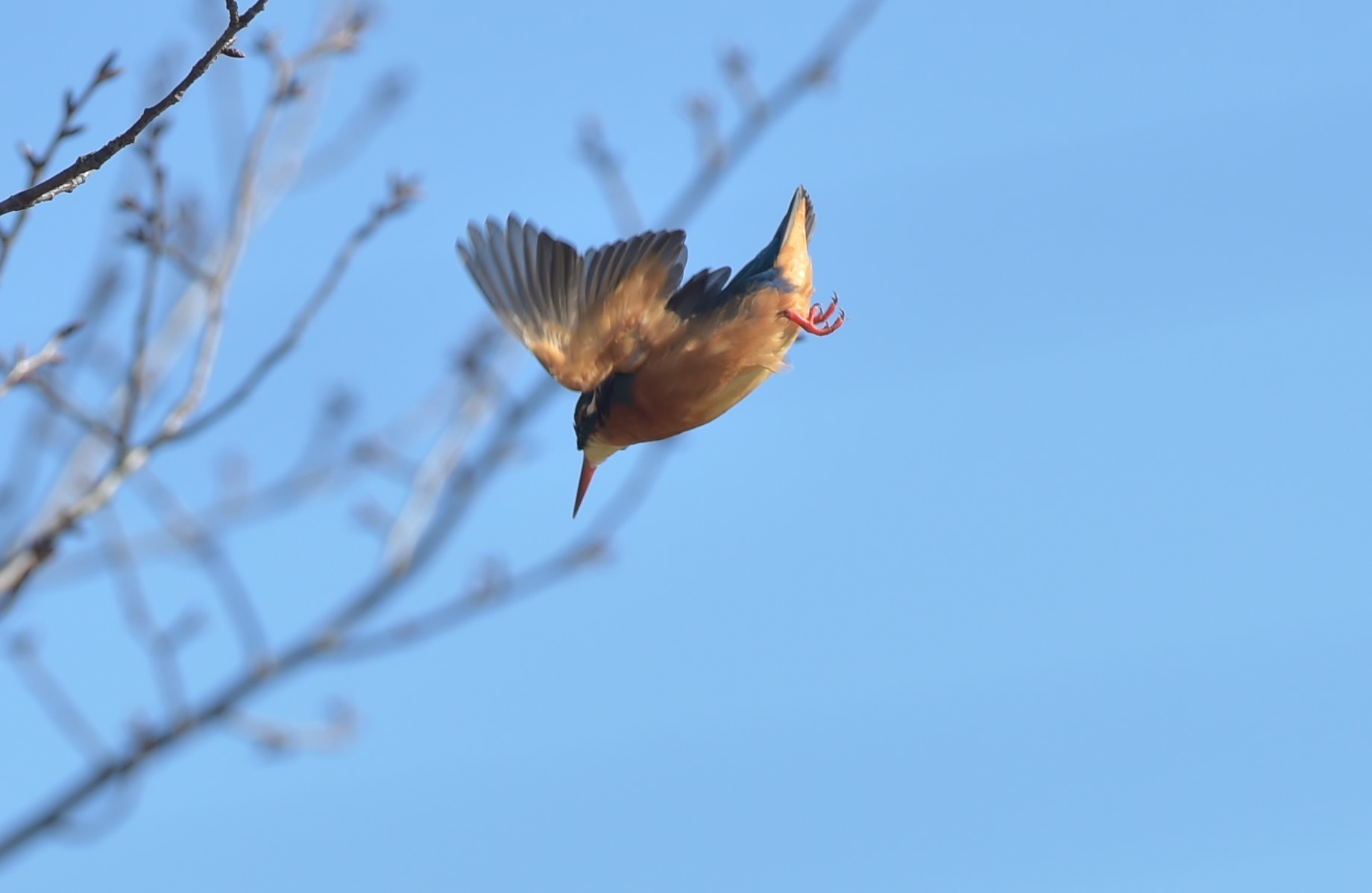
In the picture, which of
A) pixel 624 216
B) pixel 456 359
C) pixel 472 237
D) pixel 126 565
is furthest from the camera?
pixel 456 359

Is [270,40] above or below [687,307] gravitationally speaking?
above

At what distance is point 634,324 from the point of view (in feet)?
13.2

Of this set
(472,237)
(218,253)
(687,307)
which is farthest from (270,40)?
(687,307)

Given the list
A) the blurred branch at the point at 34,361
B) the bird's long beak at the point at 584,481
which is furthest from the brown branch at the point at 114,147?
the bird's long beak at the point at 584,481

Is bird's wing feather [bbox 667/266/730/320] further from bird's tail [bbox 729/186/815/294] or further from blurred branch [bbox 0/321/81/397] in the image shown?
blurred branch [bbox 0/321/81/397]

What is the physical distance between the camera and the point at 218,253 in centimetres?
447

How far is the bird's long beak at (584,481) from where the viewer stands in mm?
4023

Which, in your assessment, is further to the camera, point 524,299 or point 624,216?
point 624,216

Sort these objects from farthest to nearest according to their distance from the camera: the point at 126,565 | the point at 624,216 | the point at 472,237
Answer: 1. the point at 126,565
2. the point at 624,216
3. the point at 472,237

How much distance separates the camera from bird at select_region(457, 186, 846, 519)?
12.6ft

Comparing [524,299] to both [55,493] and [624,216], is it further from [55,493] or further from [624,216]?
[55,493]

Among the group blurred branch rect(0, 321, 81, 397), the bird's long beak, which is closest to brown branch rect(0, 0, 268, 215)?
blurred branch rect(0, 321, 81, 397)

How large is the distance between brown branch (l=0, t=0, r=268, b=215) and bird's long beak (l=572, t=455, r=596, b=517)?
1828 millimetres

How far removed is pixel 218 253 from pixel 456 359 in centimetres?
96
